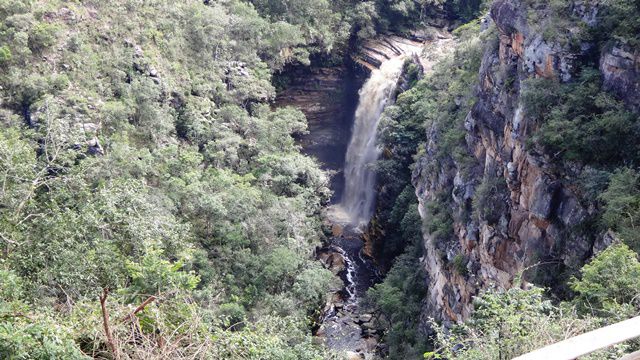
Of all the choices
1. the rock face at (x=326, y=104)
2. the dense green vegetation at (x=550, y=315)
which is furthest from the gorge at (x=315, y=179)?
the rock face at (x=326, y=104)

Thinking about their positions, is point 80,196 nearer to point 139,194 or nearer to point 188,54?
point 139,194

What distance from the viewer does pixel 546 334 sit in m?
6.57

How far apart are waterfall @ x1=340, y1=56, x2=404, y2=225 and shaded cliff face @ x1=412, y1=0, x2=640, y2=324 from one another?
399 inches

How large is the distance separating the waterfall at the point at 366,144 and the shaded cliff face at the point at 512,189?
10144mm

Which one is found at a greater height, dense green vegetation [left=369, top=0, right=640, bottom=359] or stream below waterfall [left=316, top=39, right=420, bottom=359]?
dense green vegetation [left=369, top=0, right=640, bottom=359]

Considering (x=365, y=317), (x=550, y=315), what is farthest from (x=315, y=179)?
(x=550, y=315)

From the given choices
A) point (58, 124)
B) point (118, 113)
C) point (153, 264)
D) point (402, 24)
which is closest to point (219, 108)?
point (118, 113)

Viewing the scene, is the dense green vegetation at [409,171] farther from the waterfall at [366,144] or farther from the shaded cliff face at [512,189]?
the waterfall at [366,144]

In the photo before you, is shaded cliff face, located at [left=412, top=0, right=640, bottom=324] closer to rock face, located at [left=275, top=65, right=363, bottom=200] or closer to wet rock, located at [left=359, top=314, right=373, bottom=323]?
wet rock, located at [left=359, top=314, right=373, bottom=323]

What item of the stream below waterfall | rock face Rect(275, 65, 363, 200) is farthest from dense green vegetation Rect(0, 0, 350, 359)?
rock face Rect(275, 65, 363, 200)

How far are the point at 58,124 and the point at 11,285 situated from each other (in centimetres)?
870

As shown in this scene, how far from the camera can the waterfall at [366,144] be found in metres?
30.4

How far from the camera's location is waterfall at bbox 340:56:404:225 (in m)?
30.4

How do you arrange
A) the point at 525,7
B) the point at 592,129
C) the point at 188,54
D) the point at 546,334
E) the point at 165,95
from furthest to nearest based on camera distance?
the point at 188,54 < the point at 165,95 < the point at 525,7 < the point at 592,129 < the point at 546,334
